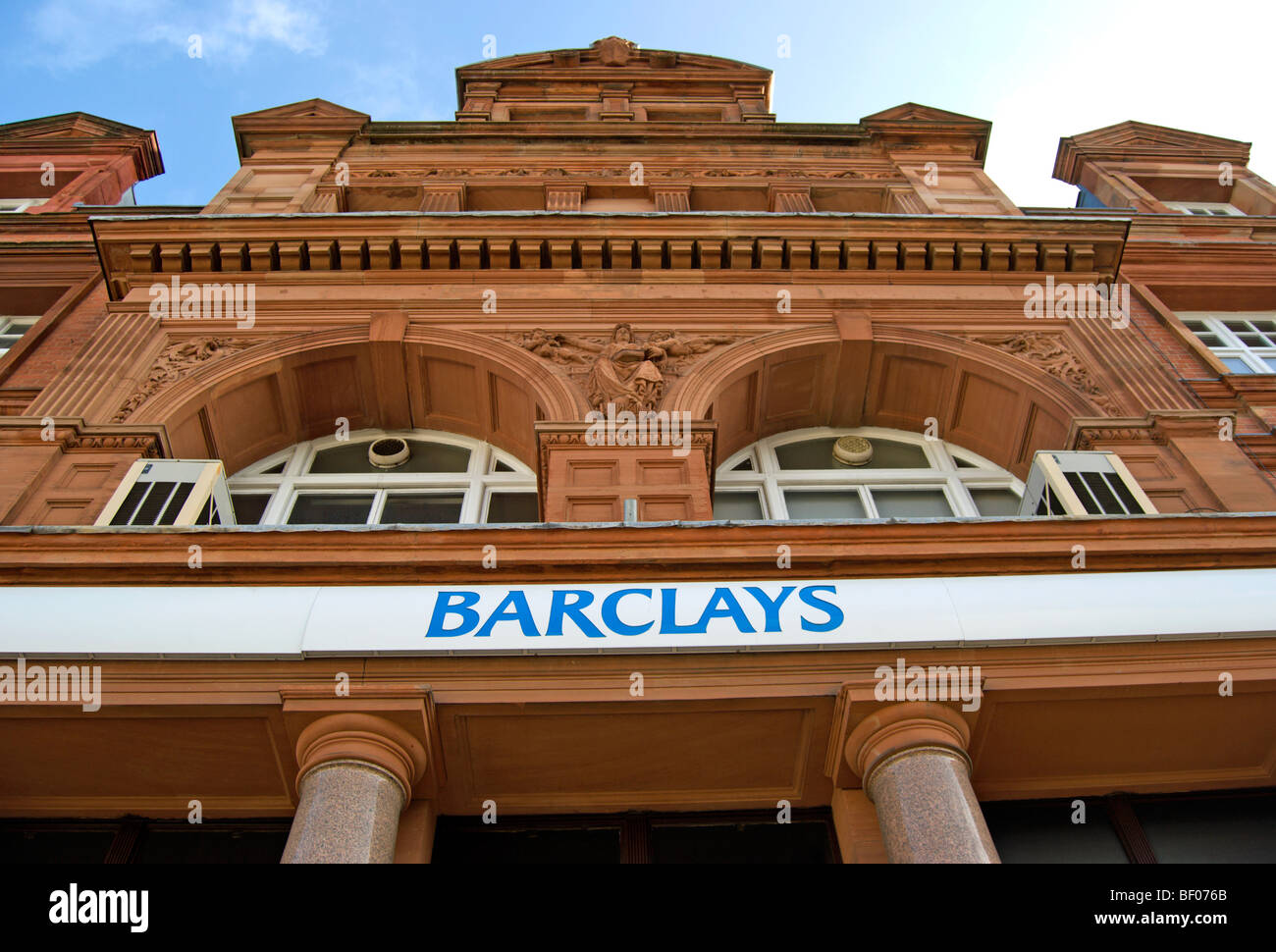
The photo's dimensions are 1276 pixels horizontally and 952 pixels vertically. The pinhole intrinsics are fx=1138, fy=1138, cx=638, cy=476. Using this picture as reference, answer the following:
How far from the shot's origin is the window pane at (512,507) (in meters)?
13.1

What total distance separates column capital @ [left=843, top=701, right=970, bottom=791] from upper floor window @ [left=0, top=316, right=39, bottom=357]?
14428mm

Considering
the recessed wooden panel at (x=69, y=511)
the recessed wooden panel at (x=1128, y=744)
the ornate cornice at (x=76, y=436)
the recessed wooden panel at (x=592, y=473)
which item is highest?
the ornate cornice at (x=76, y=436)

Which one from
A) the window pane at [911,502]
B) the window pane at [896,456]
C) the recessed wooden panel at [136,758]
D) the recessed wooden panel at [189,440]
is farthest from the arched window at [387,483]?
the recessed wooden panel at [136,758]

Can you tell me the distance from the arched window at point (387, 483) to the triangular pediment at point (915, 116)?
12082 millimetres

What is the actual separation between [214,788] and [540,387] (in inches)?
245

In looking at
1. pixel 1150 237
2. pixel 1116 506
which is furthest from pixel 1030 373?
pixel 1150 237

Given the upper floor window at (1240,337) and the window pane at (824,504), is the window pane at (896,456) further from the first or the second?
the upper floor window at (1240,337)

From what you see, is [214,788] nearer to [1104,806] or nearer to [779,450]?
[1104,806]

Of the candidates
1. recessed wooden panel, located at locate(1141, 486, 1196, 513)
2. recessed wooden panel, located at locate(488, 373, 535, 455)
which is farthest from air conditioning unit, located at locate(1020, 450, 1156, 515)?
recessed wooden panel, located at locate(488, 373, 535, 455)

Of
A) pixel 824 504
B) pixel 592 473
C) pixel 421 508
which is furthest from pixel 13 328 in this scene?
pixel 824 504

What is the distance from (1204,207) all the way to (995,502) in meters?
13.8

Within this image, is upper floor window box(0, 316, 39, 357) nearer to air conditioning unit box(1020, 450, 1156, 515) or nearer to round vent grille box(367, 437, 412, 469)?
round vent grille box(367, 437, 412, 469)

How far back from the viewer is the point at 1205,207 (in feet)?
77.4

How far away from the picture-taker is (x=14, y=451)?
1178cm
